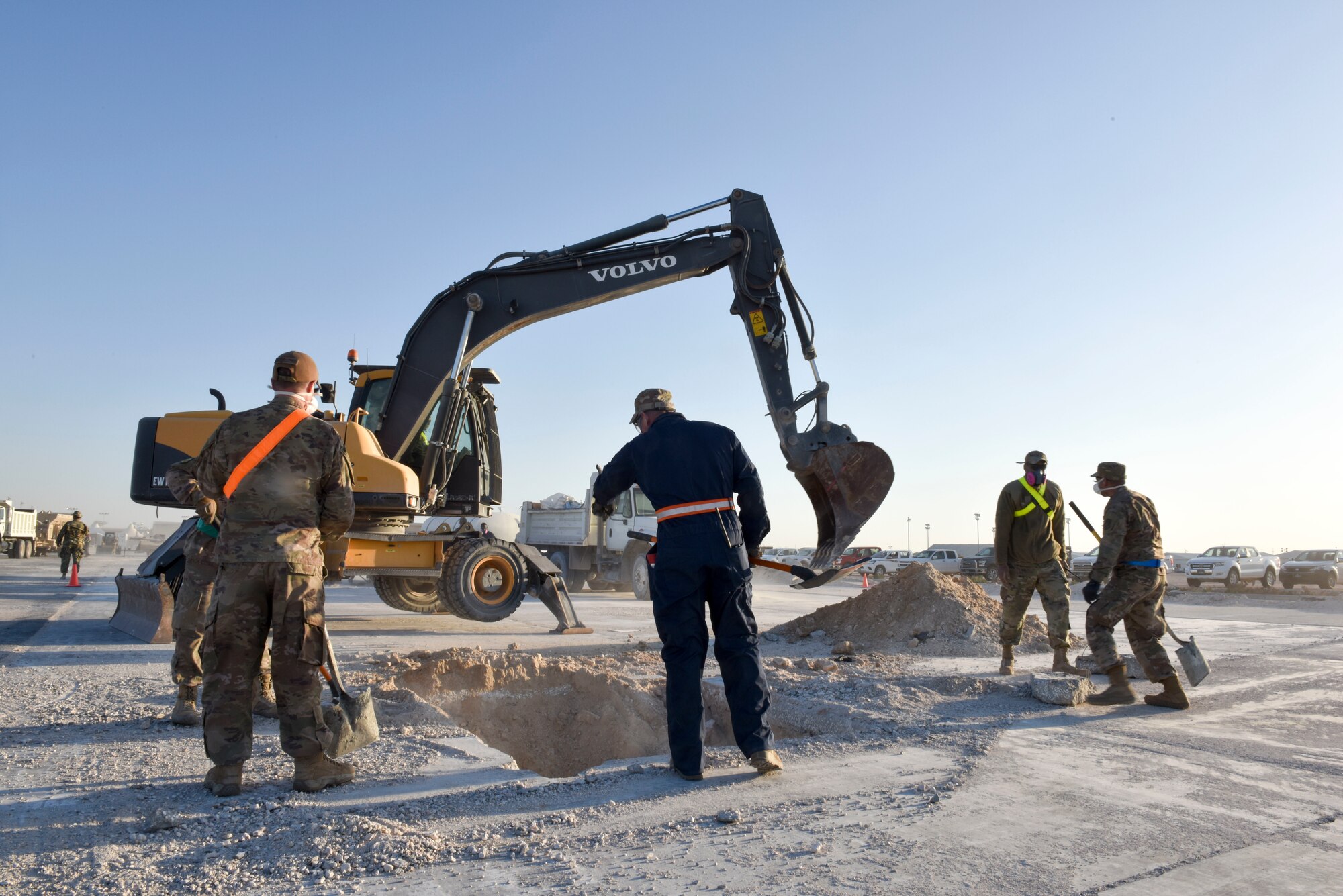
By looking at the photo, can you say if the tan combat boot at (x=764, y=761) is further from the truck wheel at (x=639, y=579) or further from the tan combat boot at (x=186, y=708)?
the truck wheel at (x=639, y=579)

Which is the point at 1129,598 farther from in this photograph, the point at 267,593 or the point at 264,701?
the point at 264,701

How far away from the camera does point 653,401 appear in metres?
4.12

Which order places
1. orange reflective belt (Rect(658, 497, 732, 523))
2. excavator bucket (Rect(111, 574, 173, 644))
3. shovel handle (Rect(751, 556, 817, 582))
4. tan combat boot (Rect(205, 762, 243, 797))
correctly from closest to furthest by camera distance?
tan combat boot (Rect(205, 762, 243, 797)) → orange reflective belt (Rect(658, 497, 732, 523)) → shovel handle (Rect(751, 556, 817, 582)) → excavator bucket (Rect(111, 574, 173, 644))

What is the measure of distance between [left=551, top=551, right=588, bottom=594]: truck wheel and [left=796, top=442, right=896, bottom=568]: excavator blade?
1196 cm

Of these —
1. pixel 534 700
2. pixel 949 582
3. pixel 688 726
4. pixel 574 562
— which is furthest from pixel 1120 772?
pixel 574 562

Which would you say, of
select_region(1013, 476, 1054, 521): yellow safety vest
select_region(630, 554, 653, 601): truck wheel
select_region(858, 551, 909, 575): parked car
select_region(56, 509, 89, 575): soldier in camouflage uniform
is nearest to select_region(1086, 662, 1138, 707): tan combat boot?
select_region(1013, 476, 1054, 521): yellow safety vest

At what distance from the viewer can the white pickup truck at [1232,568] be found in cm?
2605

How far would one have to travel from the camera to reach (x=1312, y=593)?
2247 centimetres

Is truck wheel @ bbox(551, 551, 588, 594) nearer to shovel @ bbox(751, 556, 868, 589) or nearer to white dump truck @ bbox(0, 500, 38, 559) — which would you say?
shovel @ bbox(751, 556, 868, 589)

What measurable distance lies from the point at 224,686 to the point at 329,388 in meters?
6.25

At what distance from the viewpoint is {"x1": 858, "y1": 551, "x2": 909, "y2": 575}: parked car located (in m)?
33.7

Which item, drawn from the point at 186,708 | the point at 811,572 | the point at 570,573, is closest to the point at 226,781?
the point at 186,708

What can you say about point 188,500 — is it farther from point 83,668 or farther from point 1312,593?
point 1312,593

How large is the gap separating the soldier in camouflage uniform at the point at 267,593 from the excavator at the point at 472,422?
4.63 meters
